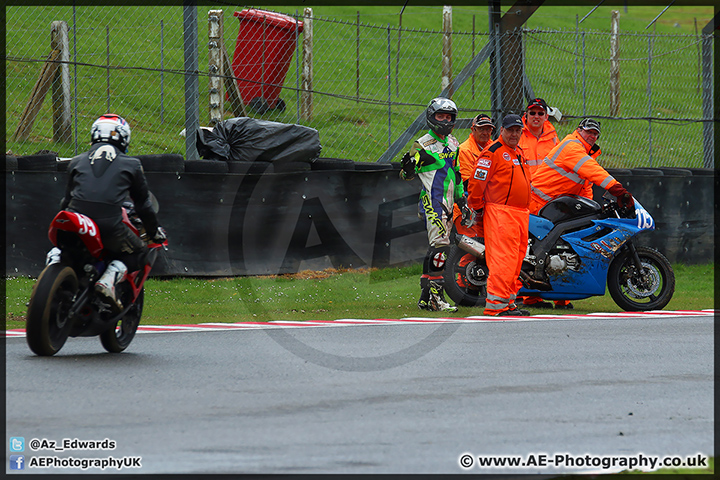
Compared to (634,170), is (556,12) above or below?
above

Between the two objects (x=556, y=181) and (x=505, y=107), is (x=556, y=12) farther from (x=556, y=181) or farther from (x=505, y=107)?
(x=556, y=181)

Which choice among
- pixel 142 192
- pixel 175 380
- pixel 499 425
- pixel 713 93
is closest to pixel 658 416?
pixel 499 425

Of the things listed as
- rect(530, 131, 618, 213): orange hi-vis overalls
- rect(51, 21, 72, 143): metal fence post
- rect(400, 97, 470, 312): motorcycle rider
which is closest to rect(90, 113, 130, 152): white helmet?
rect(400, 97, 470, 312): motorcycle rider

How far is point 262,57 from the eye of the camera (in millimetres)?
→ 15031

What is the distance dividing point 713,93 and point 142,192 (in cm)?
1148

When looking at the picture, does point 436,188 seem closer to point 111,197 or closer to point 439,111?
point 439,111

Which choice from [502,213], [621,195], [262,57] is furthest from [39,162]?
[621,195]

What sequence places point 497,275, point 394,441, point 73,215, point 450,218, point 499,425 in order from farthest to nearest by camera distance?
point 450,218 → point 497,275 → point 73,215 → point 499,425 → point 394,441

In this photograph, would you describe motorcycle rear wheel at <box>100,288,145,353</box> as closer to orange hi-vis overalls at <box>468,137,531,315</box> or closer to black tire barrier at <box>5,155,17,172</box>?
orange hi-vis overalls at <box>468,137,531,315</box>

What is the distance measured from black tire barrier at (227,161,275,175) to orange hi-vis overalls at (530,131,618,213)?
3.12 meters

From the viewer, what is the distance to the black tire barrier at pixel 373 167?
12501mm

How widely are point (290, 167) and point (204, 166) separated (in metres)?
1.10

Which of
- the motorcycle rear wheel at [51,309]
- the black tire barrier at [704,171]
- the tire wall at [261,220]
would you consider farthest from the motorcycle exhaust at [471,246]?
the black tire barrier at [704,171]

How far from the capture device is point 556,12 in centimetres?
5344
